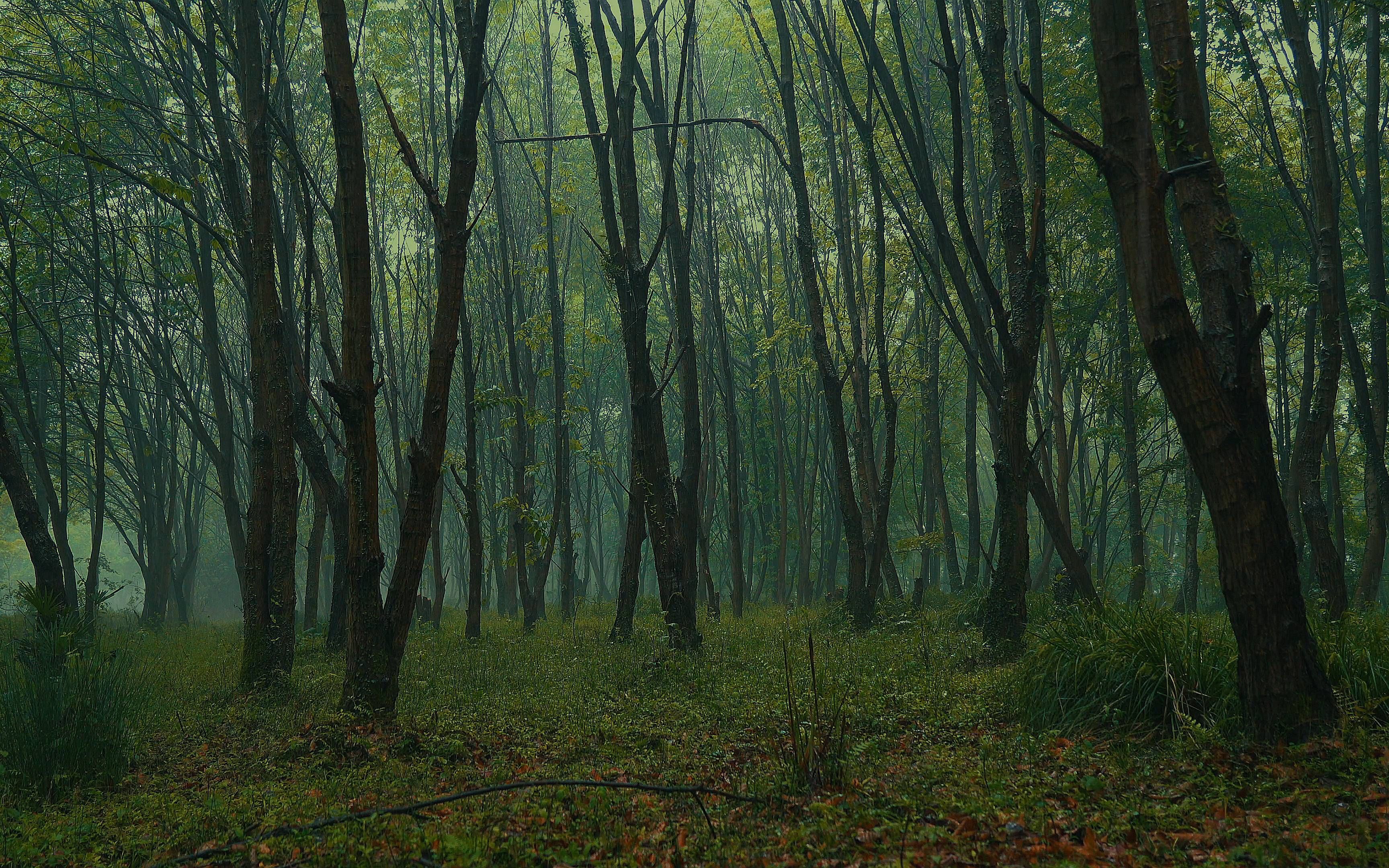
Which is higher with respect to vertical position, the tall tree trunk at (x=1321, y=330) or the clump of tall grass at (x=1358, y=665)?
the tall tree trunk at (x=1321, y=330)

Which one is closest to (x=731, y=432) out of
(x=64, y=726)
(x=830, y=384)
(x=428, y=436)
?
(x=830, y=384)

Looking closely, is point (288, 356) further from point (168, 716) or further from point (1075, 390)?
point (1075, 390)

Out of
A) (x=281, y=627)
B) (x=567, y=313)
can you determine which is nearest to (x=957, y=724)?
(x=281, y=627)

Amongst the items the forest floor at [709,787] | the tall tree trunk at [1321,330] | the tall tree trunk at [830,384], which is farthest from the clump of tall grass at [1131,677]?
the tall tree trunk at [830,384]

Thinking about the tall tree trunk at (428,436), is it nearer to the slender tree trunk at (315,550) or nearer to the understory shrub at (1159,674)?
the understory shrub at (1159,674)

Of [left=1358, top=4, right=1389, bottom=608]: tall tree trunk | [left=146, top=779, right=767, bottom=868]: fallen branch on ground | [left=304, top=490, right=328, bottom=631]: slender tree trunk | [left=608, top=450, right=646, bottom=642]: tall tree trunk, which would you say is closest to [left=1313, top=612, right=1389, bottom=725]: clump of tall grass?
[left=146, top=779, right=767, bottom=868]: fallen branch on ground

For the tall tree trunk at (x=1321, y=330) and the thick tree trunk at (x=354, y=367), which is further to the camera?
the tall tree trunk at (x=1321, y=330)

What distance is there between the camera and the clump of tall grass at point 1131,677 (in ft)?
14.0

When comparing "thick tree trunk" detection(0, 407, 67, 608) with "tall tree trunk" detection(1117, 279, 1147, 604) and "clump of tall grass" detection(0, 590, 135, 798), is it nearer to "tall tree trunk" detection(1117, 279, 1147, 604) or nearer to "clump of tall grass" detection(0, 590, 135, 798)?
"clump of tall grass" detection(0, 590, 135, 798)

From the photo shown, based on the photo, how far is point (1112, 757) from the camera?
4.07 metres

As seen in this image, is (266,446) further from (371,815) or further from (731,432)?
(731,432)

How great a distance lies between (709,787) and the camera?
3.87 m

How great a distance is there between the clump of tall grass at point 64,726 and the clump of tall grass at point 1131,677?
5182 mm

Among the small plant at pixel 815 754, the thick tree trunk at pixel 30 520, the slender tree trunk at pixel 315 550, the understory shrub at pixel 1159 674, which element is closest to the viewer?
the small plant at pixel 815 754
